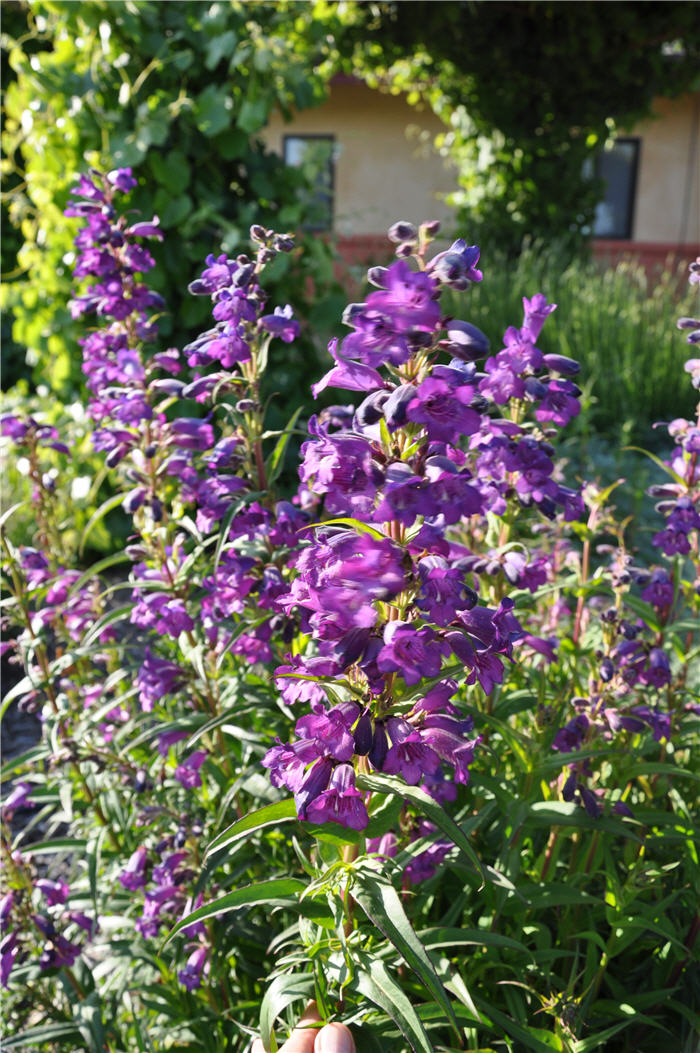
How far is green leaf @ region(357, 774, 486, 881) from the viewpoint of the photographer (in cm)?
124

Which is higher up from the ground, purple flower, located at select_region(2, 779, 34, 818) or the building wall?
the building wall

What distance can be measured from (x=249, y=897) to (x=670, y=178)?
50.3ft

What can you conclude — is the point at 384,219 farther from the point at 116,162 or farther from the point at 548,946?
the point at 548,946

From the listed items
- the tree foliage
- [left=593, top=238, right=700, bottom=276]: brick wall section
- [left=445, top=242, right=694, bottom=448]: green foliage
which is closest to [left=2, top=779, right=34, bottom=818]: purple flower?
[left=445, top=242, right=694, bottom=448]: green foliage

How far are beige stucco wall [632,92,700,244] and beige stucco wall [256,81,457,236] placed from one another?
130 inches

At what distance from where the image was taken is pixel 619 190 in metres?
14.6

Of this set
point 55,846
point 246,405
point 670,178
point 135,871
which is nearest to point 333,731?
point 246,405

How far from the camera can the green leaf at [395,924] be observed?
3.97 feet

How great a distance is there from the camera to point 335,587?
1.21m

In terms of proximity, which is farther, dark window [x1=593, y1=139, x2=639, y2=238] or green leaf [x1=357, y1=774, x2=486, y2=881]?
dark window [x1=593, y1=139, x2=639, y2=238]

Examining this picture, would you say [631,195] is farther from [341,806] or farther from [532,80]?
[341,806]

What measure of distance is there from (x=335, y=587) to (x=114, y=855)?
165 cm

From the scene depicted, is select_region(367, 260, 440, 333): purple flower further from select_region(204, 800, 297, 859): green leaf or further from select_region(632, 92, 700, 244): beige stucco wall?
select_region(632, 92, 700, 244): beige stucco wall

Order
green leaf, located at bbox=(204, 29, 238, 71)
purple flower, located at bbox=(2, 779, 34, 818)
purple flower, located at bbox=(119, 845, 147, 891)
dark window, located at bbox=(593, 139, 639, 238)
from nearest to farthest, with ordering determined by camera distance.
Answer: purple flower, located at bbox=(119, 845, 147, 891), purple flower, located at bbox=(2, 779, 34, 818), green leaf, located at bbox=(204, 29, 238, 71), dark window, located at bbox=(593, 139, 639, 238)
